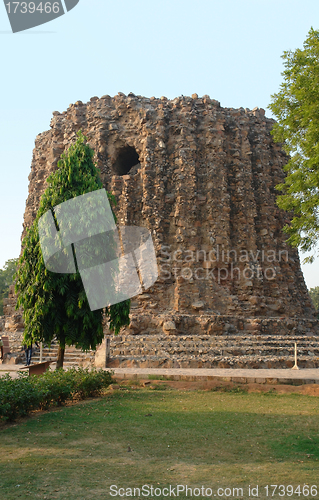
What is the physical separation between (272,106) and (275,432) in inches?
381

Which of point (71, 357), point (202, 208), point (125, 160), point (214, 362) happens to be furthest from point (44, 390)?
point (125, 160)

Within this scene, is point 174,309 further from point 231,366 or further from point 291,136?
point 291,136

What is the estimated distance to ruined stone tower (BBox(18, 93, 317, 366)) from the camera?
17266mm

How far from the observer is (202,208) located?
1880 centimetres

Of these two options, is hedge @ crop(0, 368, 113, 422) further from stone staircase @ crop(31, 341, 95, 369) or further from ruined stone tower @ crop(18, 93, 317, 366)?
ruined stone tower @ crop(18, 93, 317, 366)

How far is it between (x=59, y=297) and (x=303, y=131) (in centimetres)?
804

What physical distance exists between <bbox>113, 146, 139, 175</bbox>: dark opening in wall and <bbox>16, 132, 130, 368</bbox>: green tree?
11849mm

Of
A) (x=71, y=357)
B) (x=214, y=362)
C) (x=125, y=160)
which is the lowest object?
(x=214, y=362)

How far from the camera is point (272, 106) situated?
39.6 feet

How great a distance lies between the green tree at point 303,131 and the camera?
1021cm

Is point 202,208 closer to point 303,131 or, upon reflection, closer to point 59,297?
point 303,131

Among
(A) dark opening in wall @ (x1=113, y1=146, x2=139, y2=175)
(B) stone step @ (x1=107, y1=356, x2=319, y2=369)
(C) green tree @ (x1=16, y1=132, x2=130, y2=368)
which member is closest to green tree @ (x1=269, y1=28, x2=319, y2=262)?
(B) stone step @ (x1=107, y1=356, x2=319, y2=369)

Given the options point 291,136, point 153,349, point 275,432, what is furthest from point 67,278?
point 291,136

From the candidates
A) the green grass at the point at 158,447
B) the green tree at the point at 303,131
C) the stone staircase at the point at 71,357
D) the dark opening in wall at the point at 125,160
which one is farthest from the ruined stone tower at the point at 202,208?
the green grass at the point at 158,447
